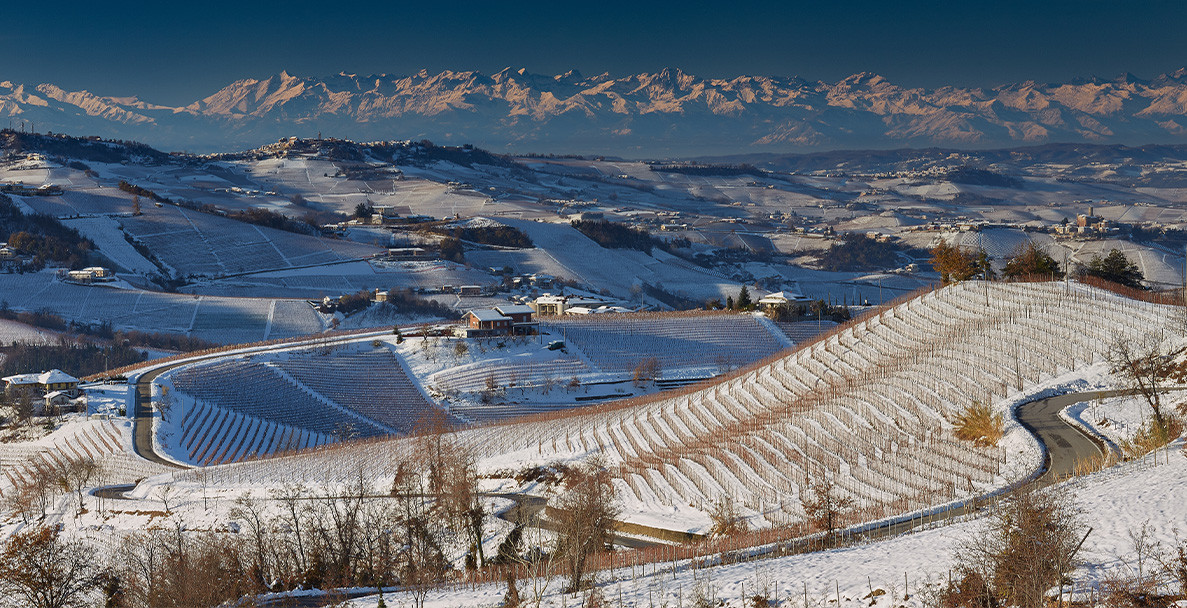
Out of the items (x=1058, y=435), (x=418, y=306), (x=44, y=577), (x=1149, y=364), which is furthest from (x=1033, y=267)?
(x=418, y=306)

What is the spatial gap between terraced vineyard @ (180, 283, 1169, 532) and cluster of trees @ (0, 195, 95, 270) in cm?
9922

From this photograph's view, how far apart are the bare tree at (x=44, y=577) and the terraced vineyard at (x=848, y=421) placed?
12140mm

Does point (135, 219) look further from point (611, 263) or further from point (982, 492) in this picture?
point (982, 492)

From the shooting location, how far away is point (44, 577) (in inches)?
1032

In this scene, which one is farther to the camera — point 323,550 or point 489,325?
point 489,325

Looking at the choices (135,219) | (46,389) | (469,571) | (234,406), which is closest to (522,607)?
(469,571)

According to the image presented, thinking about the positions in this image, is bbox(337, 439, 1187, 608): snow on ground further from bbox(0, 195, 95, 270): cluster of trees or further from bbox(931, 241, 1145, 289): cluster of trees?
bbox(0, 195, 95, 270): cluster of trees

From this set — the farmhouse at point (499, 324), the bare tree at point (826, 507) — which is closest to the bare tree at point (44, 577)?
the bare tree at point (826, 507)

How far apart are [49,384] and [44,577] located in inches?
1607

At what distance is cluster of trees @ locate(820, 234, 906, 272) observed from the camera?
591 feet

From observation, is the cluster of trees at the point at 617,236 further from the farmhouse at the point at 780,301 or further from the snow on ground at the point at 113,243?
the farmhouse at the point at 780,301

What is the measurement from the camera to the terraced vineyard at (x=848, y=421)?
30.7m

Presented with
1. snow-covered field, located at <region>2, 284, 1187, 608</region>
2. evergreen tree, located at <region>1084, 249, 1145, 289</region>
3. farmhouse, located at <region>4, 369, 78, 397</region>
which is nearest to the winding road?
snow-covered field, located at <region>2, 284, 1187, 608</region>

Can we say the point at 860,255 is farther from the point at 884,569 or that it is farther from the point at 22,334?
the point at 884,569
